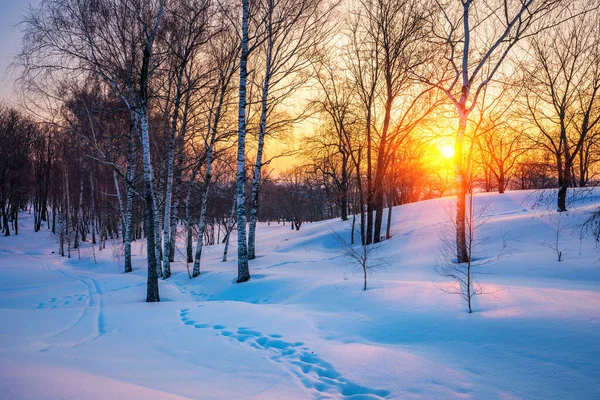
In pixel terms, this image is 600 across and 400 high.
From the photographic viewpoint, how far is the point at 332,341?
4484 mm

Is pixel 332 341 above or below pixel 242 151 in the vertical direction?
below

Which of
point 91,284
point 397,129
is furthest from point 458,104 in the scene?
point 91,284

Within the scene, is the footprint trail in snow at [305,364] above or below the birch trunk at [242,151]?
below

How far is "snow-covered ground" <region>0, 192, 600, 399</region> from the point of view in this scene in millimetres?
2992

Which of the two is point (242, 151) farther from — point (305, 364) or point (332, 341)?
point (305, 364)

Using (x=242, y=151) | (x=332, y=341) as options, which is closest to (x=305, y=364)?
(x=332, y=341)

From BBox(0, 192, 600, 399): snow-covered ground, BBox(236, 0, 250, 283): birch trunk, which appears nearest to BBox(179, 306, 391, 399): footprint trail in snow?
BBox(0, 192, 600, 399): snow-covered ground

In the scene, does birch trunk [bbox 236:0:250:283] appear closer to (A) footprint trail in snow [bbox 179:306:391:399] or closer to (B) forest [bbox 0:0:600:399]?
(B) forest [bbox 0:0:600:399]

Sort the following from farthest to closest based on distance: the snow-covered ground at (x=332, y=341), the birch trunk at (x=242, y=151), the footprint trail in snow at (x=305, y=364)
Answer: the birch trunk at (x=242, y=151) → the footprint trail in snow at (x=305, y=364) → the snow-covered ground at (x=332, y=341)

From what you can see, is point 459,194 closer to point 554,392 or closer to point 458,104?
point 458,104

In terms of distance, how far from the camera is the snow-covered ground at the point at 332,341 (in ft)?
9.82

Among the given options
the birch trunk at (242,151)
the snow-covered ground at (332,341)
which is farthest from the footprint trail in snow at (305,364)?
the birch trunk at (242,151)

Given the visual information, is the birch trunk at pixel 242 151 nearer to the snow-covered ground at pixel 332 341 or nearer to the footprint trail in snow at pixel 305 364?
the snow-covered ground at pixel 332 341

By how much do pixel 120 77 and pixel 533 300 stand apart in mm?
11061
